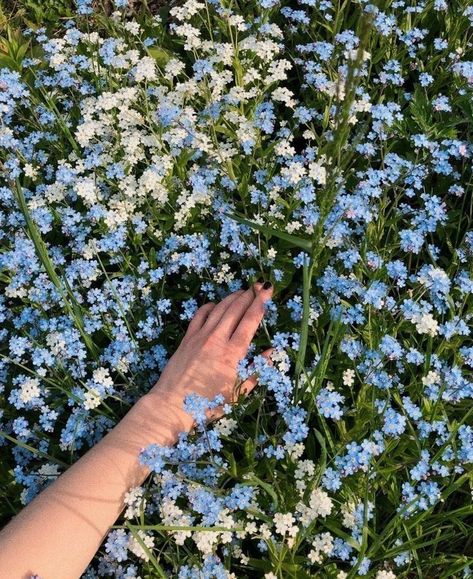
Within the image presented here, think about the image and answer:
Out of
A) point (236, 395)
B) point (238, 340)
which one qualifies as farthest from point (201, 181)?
point (236, 395)

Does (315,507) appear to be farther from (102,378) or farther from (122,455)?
(102,378)

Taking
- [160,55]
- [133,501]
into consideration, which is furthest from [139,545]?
[160,55]

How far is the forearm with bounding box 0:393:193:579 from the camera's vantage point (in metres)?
2.35

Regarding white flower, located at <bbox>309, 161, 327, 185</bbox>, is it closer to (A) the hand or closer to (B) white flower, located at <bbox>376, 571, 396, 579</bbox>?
(A) the hand

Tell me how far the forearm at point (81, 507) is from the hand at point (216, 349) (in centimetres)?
19

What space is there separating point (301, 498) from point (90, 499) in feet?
2.77

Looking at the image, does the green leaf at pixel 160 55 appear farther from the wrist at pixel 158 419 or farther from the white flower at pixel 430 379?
the white flower at pixel 430 379

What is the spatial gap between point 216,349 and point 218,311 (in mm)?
220

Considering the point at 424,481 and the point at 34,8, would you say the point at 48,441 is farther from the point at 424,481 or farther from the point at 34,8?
the point at 34,8

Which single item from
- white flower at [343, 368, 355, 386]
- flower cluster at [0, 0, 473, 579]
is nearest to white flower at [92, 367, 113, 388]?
flower cluster at [0, 0, 473, 579]

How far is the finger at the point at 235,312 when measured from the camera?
9.83 feet

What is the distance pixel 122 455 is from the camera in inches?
102

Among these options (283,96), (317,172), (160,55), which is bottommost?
(317,172)

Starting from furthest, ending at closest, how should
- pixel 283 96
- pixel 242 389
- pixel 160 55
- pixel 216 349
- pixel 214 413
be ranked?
pixel 160 55 → pixel 283 96 → pixel 216 349 → pixel 242 389 → pixel 214 413
